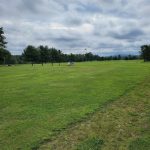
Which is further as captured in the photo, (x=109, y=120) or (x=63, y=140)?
(x=109, y=120)

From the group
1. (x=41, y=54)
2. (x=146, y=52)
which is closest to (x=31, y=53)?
(x=41, y=54)

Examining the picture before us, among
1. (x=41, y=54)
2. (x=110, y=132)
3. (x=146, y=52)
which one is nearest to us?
(x=110, y=132)

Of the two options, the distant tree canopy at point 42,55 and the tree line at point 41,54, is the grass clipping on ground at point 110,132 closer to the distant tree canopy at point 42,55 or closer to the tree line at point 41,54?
the tree line at point 41,54

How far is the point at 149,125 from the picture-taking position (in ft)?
32.9

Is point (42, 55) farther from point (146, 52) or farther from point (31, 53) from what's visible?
point (146, 52)

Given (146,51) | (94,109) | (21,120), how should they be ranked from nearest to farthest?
(21,120)
(94,109)
(146,51)

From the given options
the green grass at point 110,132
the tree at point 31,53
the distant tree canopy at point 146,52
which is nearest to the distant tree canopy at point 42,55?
the tree at point 31,53

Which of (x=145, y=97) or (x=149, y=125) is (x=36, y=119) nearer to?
(x=149, y=125)

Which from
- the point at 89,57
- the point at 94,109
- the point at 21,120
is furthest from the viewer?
the point at 89,57

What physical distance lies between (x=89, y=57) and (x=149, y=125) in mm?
165495

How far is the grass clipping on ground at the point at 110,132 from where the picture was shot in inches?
314

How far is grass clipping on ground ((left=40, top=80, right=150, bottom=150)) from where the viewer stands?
26.2ft

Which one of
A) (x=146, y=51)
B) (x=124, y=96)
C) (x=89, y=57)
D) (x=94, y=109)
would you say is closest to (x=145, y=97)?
(x=124, y=96)

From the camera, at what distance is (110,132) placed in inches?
362
